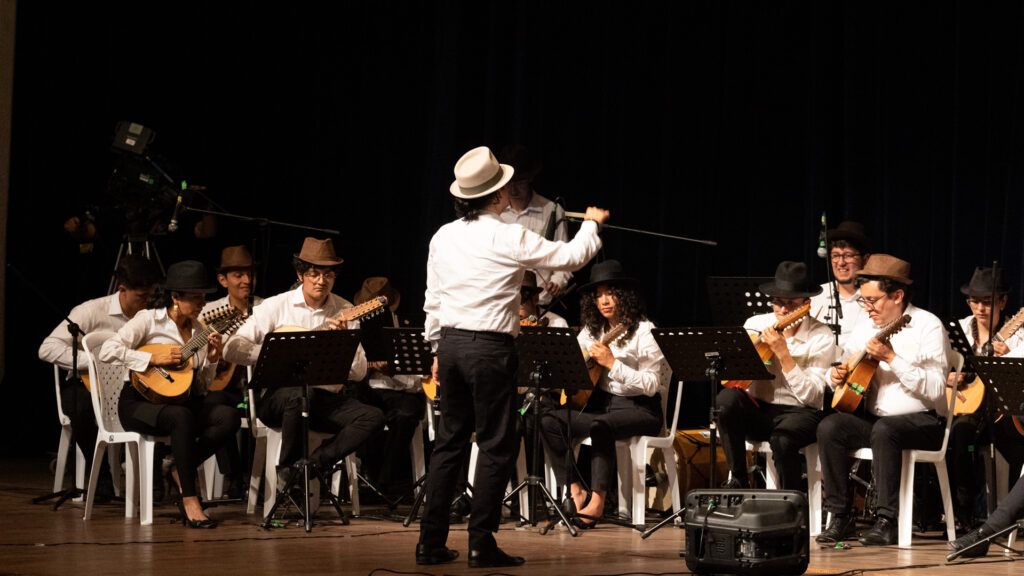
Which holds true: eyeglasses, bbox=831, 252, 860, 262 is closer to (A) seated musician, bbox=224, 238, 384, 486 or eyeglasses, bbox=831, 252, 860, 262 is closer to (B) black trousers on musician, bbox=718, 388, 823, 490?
(B) black trousers on musician, bbox=718, 388, 823, 490

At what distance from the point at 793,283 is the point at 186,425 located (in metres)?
3.06

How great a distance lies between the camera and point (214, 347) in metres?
6.71

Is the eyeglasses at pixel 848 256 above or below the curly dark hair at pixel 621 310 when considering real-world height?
above

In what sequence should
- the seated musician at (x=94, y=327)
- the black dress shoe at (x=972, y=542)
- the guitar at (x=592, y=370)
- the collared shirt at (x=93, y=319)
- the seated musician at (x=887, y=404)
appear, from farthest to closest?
1. the collared shirt at (x=93, y=319)
2. the seated musician at (x=94, y=327)
3. the guitar at (x=592, y=370)
4. the seated musician at (x=887, y=404)
5. the black dress shoe at (x=972, y=542)

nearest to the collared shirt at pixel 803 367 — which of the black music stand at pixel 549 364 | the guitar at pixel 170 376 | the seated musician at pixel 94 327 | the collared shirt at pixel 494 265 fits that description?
the black music stand at pixel 549 364

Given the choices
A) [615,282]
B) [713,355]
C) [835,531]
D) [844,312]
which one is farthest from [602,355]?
[835,531]

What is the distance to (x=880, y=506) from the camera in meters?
5.95

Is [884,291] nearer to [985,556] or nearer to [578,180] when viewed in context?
[985,556]

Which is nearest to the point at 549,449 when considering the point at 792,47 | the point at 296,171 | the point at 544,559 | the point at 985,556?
the point at 544,559

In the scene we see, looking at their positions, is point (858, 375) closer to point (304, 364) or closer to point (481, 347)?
point (481, 347)

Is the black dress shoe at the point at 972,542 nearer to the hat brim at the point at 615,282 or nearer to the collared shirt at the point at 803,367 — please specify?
the collared shirt at the point at 803,367

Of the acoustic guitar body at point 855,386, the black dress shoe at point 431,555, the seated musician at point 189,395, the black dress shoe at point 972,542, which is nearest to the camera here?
the black dress shoe at point 431,555

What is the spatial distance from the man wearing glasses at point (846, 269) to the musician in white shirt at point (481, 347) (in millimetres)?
2258

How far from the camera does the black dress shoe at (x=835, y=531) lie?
591 cm
